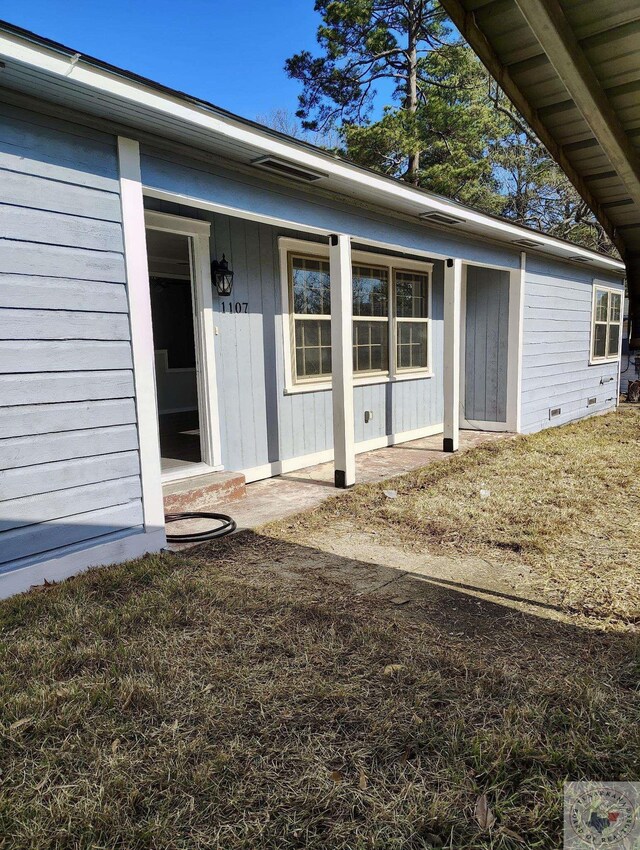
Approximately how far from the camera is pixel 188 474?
4.52m

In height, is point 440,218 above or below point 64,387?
above

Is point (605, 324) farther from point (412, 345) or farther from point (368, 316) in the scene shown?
point (368, 316)

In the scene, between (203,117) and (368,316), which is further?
(368,316)

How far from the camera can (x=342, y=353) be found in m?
4.73

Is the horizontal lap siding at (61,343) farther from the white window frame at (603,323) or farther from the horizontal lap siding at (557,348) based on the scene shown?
the white window frame at (603,323)

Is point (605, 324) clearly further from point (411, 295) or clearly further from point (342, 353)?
point (342, 353)

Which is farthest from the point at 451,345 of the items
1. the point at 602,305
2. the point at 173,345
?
the point at 602,305

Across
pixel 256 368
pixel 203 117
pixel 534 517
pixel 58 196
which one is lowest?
pixel 534 517

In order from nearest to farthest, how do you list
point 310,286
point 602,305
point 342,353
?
point 342,353
point 310,286
point 602,305

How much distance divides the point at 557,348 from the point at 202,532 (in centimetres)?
684

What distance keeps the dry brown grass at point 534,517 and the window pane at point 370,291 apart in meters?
1.99

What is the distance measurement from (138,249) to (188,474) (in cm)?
196

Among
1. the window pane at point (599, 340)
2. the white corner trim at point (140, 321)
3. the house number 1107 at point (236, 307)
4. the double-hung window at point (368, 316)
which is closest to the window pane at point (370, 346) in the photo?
the double-hung window at point (368, 316)

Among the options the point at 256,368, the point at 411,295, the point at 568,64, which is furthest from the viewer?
the point at 411,295
